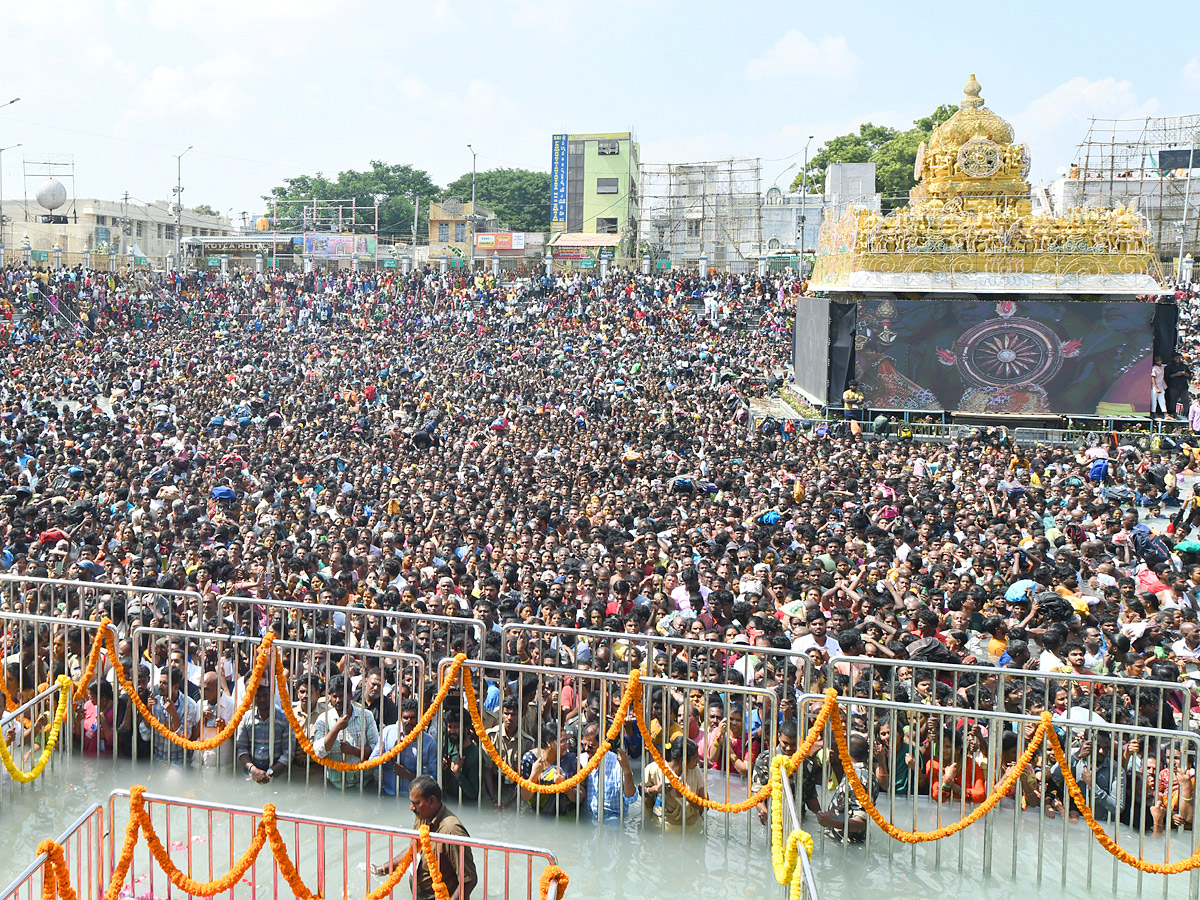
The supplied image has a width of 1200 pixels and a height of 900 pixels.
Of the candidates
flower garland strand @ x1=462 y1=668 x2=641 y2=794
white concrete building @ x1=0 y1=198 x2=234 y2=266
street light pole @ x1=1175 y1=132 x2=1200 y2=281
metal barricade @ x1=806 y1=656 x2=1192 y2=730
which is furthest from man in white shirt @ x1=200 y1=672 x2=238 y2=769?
white concrete building @ x1=0 y1=198 x2=234 y2=266

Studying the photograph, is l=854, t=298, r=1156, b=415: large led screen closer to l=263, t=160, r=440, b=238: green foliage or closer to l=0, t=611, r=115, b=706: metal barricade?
l=0, t=611, r=115, b=706: metal barricade

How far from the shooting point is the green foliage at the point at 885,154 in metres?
64.2

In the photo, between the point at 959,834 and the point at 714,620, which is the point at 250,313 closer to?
the point at 714,620

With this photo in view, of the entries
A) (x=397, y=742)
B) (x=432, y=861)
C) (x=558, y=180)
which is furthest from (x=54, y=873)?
(x=558, y=180)

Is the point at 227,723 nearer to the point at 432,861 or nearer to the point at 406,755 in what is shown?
the point at 406,755

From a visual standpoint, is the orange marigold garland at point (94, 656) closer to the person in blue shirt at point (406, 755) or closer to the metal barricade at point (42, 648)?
the metal barricade at point (42, 648)

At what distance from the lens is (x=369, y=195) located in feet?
283

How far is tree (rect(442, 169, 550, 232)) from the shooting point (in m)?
82.2

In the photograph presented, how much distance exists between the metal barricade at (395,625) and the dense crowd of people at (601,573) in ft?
0.23

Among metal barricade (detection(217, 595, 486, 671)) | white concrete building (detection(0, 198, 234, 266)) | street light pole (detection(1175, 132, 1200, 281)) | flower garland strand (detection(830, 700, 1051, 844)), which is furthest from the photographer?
white concrete building (detection(0, 198, 234, 266))

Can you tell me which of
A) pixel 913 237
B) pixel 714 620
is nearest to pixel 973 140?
pixel 913 237

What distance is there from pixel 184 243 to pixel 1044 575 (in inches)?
2605

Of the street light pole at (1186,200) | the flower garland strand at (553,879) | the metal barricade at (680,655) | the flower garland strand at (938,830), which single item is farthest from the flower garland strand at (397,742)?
the street light pole at (1186,200)

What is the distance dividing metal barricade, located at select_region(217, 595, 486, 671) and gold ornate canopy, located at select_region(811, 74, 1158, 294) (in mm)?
17640
